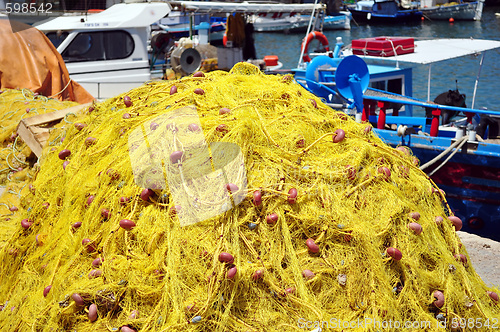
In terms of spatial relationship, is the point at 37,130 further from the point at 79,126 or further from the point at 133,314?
the point at 133,314

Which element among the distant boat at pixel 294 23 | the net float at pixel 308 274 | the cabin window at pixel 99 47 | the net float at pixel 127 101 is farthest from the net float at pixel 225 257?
the distant boat at pixel 294 23

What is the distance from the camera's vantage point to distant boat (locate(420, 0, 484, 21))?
40312mm

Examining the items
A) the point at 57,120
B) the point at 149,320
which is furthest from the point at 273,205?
the point at 57,120

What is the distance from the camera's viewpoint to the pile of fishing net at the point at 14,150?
212 inches

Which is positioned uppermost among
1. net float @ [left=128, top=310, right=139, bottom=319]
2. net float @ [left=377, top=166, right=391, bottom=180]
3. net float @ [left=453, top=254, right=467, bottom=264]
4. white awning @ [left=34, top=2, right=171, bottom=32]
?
white awning @ [left=34, top=2, right=171, bottom=32]

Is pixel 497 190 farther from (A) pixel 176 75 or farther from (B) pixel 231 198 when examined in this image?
(A) pixel 176 75

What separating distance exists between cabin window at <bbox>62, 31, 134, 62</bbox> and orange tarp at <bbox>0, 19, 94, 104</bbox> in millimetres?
2780

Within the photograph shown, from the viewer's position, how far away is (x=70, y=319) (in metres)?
3.25

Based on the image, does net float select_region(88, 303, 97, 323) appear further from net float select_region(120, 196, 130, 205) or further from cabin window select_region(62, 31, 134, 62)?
cabin window select_region(62, 31, 134, 62)

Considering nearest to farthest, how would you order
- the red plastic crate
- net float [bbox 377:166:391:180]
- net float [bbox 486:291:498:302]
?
net float [bbox 377:166:391:180]
net float [bbox 486:291:498:302]
the red plastic crate

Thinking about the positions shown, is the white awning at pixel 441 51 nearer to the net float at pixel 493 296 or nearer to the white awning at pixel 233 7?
the white awning at pixel 233 7

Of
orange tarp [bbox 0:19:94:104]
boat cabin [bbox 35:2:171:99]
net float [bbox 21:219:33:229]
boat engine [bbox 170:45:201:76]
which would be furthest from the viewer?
boat engine [bbox 170:45:201:76]

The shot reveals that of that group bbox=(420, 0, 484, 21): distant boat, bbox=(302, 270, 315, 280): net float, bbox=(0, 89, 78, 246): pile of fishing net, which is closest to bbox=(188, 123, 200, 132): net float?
bbox=(302, 270, 315, 280): net float

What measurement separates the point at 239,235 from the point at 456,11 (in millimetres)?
43974
